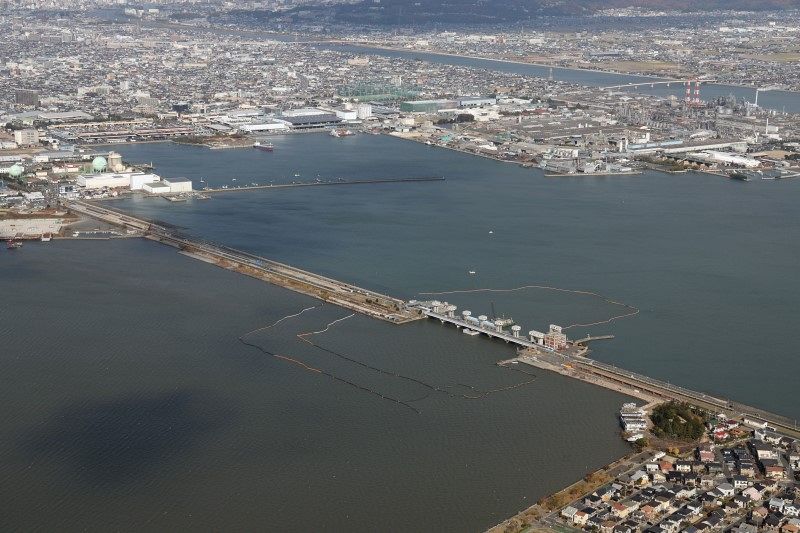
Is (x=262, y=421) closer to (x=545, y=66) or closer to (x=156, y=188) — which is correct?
(x=156, y=188)

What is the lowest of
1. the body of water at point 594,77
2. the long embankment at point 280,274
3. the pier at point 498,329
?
the long embankment at point 280,274

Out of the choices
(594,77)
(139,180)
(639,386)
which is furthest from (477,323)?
(594,77)

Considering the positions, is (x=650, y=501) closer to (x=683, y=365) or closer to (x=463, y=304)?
(x=683, y=365)

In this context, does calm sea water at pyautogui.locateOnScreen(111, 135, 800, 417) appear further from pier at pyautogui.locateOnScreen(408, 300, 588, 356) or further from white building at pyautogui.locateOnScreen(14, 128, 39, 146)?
white building at pyautogui.locateOnScreen(14, 128, 39, 146)

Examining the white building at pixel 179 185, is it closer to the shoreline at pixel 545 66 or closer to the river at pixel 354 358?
the river at pixel 354 358

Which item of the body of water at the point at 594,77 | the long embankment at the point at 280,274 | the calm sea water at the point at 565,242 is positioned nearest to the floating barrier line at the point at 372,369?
the long embankment at the point at 280,274

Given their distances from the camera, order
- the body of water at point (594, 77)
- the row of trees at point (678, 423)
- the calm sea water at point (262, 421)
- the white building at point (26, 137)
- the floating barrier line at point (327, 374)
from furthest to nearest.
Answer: the body of water at point (594, 77) → the white building at point (26, 137) → the floating barrier line at point (327, 374) → the row of trees at point (678, 423) → the calm sea water at point (262, 421)

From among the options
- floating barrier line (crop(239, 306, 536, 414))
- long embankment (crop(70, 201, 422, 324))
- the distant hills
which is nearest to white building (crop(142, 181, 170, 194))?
long embankment (crop(70, 201, 422, 324))

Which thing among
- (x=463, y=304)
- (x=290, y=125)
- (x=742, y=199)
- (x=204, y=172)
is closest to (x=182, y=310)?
(x=463, y=304)
